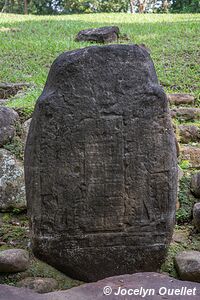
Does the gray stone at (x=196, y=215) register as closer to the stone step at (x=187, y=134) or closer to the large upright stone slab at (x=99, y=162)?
the large upright stone slab at (x=99, y=162)

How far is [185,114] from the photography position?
5.86 meters

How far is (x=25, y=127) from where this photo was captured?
4.77 m

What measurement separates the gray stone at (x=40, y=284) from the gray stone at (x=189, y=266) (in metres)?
0.80

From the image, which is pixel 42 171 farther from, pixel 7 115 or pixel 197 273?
pixel 7 115

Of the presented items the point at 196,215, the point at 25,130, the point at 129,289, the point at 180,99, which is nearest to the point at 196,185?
the point at 196,215

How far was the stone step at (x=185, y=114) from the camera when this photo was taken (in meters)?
5.84

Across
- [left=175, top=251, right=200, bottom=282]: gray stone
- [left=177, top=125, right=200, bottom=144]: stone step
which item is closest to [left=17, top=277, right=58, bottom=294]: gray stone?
[left=175, top=251, right=200, bottom=282]: gray stone

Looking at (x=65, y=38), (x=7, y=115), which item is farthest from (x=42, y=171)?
(x=65, y=38)

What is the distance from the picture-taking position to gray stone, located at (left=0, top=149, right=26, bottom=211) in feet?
13.7

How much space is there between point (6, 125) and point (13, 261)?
161 centimetres

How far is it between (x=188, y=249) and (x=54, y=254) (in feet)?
3.21

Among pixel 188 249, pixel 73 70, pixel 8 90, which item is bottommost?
pixel 188 249

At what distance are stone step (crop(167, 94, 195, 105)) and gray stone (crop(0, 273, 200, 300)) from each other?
11.1 ft

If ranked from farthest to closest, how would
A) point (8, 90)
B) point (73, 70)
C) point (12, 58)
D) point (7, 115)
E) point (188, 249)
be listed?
1. point (12, 58)
2. point (8, 90)
3. point (7, 115)
4. point (188, 249)
5. point (73, 70)
